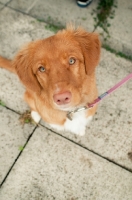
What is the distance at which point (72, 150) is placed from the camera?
3139 mm

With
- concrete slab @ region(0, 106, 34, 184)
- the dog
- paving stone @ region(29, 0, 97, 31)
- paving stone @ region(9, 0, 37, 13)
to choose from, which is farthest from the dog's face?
paving stone @ region(9, 0, 37, 13)

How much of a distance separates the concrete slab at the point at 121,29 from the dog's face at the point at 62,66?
62.4 inches

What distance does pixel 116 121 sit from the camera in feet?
10.9

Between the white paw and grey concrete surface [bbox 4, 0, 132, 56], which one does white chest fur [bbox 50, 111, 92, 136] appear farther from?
grey concrete surface [bbox 4, 0, 132, 56]

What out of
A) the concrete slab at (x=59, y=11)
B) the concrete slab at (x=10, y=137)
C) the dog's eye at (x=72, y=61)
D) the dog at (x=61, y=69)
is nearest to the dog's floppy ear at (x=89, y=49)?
the dog at (x=61, y=69)

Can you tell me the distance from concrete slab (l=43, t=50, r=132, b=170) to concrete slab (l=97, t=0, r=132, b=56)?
1.49ft

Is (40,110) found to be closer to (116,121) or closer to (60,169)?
(60,169)

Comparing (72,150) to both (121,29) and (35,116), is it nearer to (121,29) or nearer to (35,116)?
(35,116)

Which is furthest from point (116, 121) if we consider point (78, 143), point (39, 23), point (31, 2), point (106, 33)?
point (31, 2)

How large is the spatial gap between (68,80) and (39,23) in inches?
97.1

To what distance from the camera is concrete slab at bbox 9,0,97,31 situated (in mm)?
4195

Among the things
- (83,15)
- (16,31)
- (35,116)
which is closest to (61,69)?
(35,116)

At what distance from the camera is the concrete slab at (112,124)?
3.13m

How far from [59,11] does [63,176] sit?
3086mm
